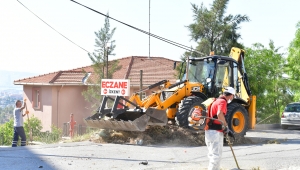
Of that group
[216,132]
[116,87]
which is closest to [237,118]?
[116,87]

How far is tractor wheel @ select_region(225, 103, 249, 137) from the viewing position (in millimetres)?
16038

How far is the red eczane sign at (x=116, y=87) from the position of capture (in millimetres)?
15609

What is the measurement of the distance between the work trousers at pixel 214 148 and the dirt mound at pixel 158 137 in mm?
5407

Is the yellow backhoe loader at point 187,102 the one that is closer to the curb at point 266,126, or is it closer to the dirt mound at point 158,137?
the dirt mound at point 158,137

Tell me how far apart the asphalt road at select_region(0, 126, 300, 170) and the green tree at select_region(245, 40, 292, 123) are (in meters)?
10.0

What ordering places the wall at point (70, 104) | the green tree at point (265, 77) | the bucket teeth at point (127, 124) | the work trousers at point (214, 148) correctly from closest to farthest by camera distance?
the work trousers at point (214, 148)
the bucket teeth at point (127, 124)
the green tree at point (265, 77)
the wall at point (70, 104)

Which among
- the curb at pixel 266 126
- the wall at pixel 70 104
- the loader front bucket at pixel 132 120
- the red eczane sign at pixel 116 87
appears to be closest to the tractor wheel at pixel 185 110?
the loader front bucket at pixel 132 120

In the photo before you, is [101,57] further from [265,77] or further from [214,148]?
[214,148]

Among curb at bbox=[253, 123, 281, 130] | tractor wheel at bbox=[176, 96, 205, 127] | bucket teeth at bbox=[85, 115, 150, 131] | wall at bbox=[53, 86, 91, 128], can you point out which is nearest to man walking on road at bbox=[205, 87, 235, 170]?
bucket teeth at bbox=[85, 115, 150, 131]

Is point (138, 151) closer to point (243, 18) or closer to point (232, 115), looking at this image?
point (232, 115)

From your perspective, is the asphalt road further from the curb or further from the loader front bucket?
the curb

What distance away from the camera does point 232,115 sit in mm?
16078

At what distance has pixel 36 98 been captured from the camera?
3634 centimetres

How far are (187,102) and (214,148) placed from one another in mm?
5740
